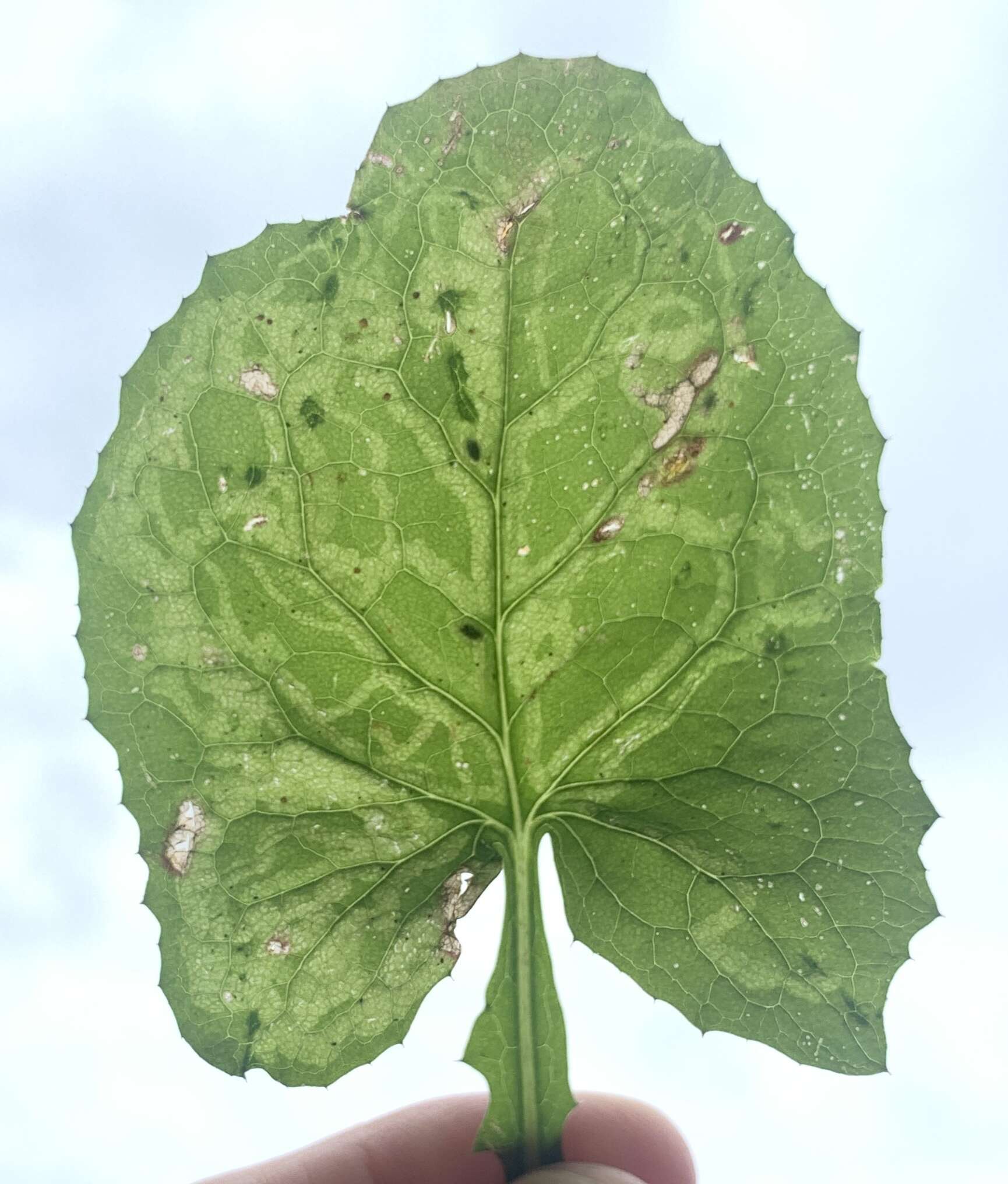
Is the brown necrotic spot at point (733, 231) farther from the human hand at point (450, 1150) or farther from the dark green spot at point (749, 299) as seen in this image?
the human hand at point (450, 1150)

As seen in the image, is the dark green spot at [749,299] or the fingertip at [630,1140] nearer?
the dark green spot at [749,299]

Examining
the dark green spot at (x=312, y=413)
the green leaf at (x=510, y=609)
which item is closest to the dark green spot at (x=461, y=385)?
the green leaf at (x=510, y=609)

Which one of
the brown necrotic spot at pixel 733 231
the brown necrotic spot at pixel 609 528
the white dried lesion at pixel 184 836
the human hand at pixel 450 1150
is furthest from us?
the human hand at pixel 450 1150

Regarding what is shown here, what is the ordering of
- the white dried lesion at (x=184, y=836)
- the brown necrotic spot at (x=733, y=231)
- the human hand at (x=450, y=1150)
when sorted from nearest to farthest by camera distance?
1. the brown necrotic spot at (x=733, y=231)
2. the white dried lesion at (x=184, y=836)
3. the human hand at (x=450, y=1150)

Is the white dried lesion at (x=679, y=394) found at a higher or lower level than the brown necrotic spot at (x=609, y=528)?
higher

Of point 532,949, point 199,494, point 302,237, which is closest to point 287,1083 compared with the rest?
point 532,949

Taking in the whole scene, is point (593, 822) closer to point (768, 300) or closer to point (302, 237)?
point (768, 300)

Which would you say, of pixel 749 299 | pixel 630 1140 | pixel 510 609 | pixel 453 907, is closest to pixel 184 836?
pixel 453 907

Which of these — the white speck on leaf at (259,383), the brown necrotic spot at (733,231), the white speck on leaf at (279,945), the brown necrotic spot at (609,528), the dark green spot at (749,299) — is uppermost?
the brown necrotic spot at (733,231)
